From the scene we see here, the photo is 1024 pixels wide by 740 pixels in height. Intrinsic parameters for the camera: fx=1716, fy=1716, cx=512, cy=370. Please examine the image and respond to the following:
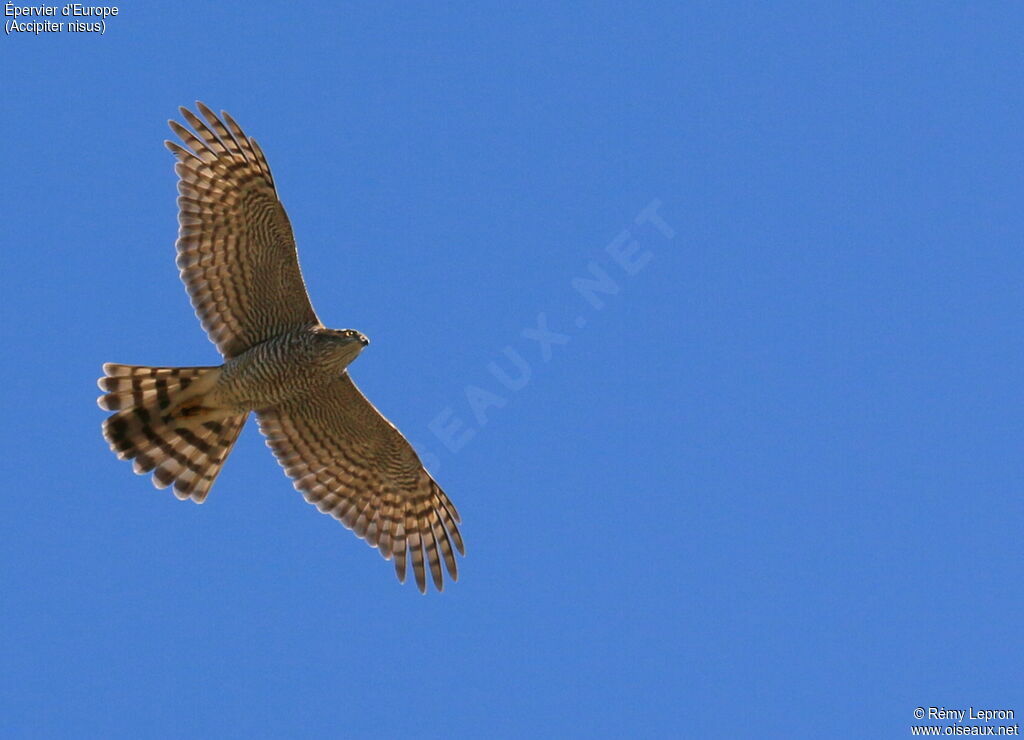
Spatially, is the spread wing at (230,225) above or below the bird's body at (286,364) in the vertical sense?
above

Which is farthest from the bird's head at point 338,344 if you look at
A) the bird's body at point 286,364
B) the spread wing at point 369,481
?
the spread wing at point 369,481

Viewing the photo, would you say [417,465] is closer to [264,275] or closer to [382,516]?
[382,516]

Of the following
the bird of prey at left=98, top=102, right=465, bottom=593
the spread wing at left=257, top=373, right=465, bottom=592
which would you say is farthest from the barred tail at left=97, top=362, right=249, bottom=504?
the spread wing at left=257, top=373, right=465, bottom=592

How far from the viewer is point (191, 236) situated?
1864cm

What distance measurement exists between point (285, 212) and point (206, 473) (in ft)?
10.5

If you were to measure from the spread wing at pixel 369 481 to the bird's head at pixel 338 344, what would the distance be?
110 centimetres

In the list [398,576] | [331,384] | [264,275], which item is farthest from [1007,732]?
[264,275]

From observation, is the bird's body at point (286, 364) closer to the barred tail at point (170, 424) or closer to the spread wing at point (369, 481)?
the barred tail at point (170, 424)

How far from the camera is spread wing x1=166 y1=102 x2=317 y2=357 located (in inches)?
731

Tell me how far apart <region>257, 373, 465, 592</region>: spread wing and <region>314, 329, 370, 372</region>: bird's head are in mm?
1100

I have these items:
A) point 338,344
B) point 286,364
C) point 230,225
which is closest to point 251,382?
point 286,364

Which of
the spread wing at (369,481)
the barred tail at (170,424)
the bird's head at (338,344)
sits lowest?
the barred tail at (170,424)

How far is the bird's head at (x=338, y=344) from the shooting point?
1852 cm

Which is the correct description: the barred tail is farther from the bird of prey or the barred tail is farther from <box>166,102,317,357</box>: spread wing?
<box>166,102,317,357</box>: spread wing
